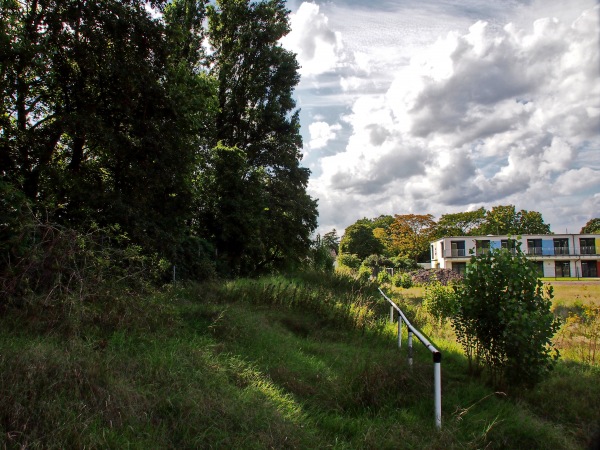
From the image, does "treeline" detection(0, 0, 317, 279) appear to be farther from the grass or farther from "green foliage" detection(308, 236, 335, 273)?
"green foliage" detection(308, 236, 335, 273)

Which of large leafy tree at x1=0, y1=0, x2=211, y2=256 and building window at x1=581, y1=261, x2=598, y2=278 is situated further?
building window at x1=581, y1=261, x2=598, y2=278

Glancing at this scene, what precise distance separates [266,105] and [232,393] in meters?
23.8

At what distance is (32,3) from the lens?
1082 cm

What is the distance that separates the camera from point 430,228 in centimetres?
7506

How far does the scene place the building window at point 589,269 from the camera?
56.0m

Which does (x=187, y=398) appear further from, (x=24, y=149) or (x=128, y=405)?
(x=24, y=149)

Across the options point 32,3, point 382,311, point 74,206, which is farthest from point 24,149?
point 382,311

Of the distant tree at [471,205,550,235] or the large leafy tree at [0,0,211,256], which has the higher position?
the distant tree at [471,205,550,235]

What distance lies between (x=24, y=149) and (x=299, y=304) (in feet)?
25.1

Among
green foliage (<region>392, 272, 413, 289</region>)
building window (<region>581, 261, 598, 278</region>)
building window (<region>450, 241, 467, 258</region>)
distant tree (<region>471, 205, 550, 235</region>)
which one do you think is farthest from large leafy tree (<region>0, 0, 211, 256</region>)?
distant tree (<region>471, 205, 550, 235</region>)

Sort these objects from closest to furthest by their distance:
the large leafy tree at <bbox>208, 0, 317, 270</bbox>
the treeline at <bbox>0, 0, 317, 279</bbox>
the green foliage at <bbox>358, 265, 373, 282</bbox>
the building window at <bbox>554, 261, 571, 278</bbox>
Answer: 1. the treeline at <bbox>0, 0, 317, 279</bbox>
2. the green foliage at <bbox>358, 265, 373, 282</bbox>
3. the large leafy tree at <bbox>208, 0, 317, 270</bbox>
4. the building window at <bbox>554, 261, 571, 278</bbox>

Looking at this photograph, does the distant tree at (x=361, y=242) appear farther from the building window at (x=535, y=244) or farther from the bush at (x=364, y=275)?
the bush at (x=364, y=275)

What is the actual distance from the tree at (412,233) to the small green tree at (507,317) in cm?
6894

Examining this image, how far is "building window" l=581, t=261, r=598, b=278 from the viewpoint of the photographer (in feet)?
184
